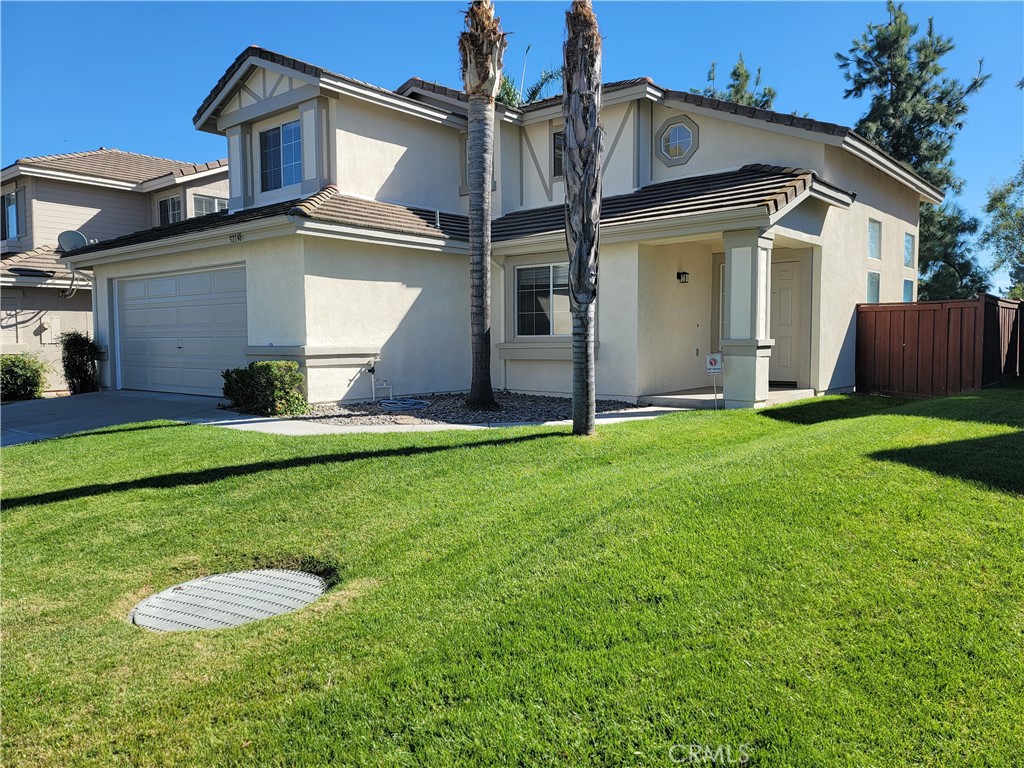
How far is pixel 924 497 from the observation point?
5.41 m

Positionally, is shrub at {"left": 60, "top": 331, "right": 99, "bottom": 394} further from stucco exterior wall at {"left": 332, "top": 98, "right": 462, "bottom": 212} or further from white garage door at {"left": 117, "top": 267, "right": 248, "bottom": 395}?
stucco exterior wall at {"left": 332, "top": 98, "right": 462, "bottom": 212}

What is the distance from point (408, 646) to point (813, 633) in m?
2.08

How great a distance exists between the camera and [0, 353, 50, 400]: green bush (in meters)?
16.1

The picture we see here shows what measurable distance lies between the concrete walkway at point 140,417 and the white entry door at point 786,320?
3.85 meters

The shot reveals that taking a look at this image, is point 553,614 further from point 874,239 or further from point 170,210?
point 170,210

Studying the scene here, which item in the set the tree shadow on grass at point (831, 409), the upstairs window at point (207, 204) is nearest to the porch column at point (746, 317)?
the tree shadow on grass at point (831, 409)

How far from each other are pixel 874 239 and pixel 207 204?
1838 centimetres

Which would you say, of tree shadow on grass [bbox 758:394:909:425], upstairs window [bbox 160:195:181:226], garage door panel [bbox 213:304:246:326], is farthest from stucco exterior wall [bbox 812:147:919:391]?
upstairs window [bbox 160:195:181:226]

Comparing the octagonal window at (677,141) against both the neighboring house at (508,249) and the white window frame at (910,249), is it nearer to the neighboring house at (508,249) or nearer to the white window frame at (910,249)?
the neighboring house at (508,249)

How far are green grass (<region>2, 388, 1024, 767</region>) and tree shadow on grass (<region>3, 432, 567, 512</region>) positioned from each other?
0.07 m

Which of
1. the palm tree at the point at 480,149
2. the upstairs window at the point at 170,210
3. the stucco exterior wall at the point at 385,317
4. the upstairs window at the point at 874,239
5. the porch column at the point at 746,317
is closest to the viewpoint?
the porch column at the point at 746,317

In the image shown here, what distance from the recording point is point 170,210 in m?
22.5

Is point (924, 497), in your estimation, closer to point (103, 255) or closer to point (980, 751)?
point (980, 751)

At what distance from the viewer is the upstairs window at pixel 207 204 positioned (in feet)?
72.0
